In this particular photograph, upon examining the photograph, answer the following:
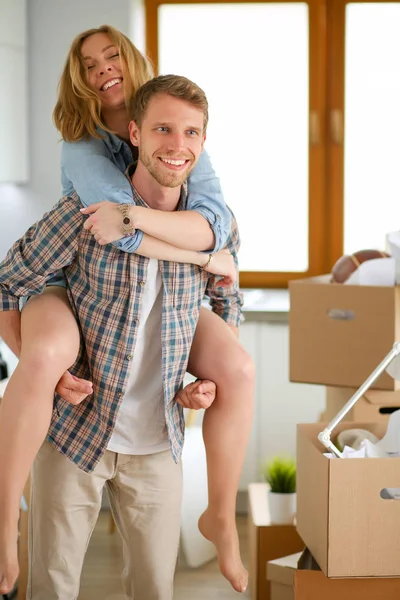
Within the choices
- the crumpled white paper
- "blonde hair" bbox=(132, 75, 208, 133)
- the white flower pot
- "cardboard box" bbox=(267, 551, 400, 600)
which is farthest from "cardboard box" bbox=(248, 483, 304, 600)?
"blonde hair" bbox=(132, 75, 208, 133)

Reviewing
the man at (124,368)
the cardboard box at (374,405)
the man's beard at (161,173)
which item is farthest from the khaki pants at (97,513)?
the cardboard box at (374,405)

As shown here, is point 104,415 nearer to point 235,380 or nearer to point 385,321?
point 235,380

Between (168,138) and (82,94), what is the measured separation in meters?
0.24

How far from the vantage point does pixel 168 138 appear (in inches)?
65.8

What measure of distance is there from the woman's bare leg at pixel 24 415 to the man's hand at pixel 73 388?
20mm

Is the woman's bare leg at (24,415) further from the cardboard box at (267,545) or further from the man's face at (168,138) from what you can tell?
the cardboard box at (267,545)

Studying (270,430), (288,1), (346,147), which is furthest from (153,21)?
(270,430)

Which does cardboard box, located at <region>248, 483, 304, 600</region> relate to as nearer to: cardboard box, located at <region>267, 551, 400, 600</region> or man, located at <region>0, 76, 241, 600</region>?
cardboard box, located at <region>267, 551, 400, 600</region>

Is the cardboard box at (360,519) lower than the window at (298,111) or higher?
lower

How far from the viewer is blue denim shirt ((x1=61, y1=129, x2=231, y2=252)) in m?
1.70

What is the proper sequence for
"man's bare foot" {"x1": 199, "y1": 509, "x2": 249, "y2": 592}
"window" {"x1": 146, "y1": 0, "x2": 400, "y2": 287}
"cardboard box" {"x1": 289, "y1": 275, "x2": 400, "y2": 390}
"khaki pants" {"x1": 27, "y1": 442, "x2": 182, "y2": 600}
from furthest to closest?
"window" {"x1": 146, "y1": 0, "x2": 400, "y2": 287}, "cardboard box" {"x1": 289, "y1": 275, "x2": 400, "y2": 390}, "man's bare foot" {"x1": 199, "y1": 509, "x2": 249, "y2": 592}, "khaki pants" {"x1": 27, "y1": 442, "x2": 182, "y2": 600}

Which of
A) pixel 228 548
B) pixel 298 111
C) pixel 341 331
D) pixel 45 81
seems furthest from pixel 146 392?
pixel 298 111

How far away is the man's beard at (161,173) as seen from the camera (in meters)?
1.68

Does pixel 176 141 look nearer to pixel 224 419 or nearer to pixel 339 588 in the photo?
pixel 224 419
